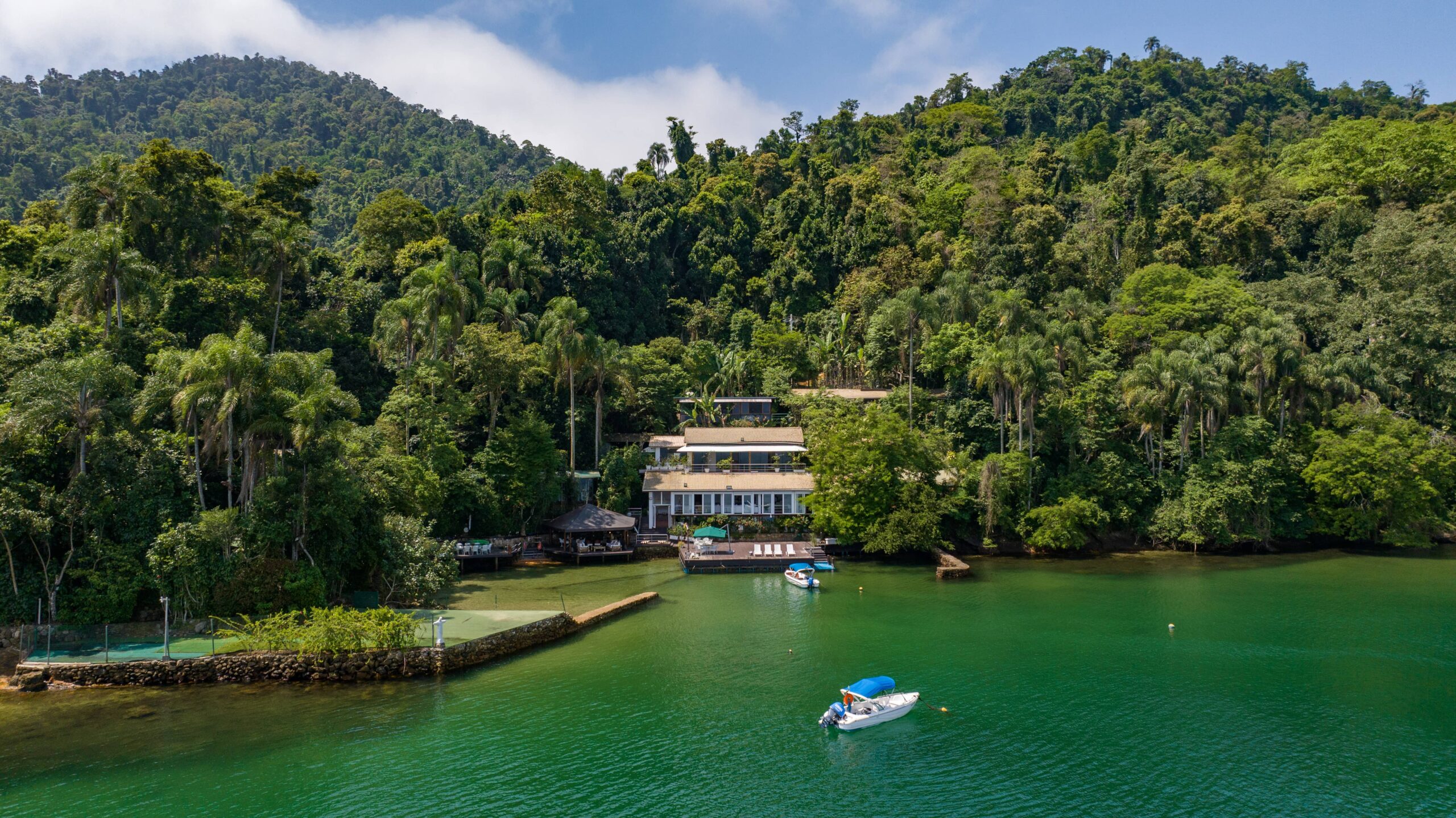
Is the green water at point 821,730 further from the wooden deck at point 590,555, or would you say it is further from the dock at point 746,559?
the wooden deck at point 590,555

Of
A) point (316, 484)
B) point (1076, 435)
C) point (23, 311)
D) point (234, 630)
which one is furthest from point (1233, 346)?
point (23, 311)

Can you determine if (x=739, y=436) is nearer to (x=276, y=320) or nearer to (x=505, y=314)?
(x=505, y=314)

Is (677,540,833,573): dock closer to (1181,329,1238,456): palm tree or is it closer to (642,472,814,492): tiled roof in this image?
(642,472,814,492): tiled roof

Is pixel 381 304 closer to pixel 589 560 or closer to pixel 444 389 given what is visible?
pixel 444 389

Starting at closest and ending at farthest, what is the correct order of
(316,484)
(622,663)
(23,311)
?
(622,663) → (316,484) → (23,311)

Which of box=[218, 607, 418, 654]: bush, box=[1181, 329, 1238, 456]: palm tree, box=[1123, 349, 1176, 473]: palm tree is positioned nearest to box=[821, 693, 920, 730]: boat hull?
box=[218, 607, 418, 654]: bush

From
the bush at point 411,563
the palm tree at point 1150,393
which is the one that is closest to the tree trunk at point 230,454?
the bush at point 411,563
